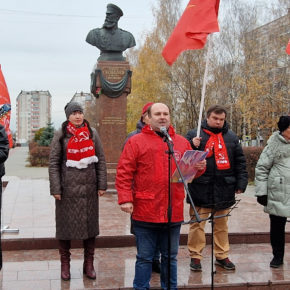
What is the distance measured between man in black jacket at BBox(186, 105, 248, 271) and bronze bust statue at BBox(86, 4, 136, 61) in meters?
7.42

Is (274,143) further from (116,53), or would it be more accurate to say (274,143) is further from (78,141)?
(116,53)

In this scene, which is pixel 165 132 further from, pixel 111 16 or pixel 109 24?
pixel 111 16

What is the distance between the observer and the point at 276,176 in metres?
4.92

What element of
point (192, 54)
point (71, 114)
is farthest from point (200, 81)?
point (71, 114)

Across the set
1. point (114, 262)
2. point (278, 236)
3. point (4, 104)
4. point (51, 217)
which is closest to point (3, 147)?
point (114, 262)

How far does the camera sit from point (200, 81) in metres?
26.0

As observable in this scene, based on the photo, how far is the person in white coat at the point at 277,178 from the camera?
16.0 ft

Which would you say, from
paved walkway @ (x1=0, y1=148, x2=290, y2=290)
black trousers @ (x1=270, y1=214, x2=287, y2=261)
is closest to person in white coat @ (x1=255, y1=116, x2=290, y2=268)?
black trousers @ (x1=270, y1=214, x2=287, y2=261)

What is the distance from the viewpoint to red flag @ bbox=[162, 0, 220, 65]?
441cm

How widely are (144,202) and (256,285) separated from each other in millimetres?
1673

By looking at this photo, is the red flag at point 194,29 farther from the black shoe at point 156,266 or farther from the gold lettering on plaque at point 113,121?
the gold lettering on plaque at point 113,121

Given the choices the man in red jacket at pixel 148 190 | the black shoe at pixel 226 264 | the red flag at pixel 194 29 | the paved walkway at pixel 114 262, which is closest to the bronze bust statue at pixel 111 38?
the paved walkway at pixel 114 262

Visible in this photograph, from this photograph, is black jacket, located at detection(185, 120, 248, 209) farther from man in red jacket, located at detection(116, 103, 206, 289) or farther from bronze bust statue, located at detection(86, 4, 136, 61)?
bronze bust statue, located at detection(86, 4, 136, 61)

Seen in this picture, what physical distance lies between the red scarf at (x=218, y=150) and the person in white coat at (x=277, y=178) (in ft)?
1.68
